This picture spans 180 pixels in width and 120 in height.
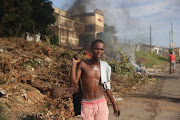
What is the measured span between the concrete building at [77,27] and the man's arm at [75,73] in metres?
22.6

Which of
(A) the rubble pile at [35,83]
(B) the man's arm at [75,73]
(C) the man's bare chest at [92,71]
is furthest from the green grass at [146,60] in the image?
(B) the man's arm at [75,73]

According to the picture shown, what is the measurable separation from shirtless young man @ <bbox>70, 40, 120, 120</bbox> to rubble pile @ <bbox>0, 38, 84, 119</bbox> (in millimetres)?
174

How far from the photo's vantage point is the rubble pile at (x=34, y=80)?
14.2 feet

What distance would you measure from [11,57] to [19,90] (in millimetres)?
1844

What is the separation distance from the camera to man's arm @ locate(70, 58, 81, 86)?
2373 millimetres

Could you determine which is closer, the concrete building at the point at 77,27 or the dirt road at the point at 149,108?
the dirt road at the point at 149,108

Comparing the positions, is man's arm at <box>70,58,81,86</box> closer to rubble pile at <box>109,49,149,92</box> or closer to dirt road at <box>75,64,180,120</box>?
dirt road at <box>75,64,180,120</box>

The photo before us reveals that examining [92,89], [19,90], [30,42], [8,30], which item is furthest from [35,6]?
[92,89]

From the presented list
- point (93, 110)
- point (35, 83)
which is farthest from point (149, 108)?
point (93, 110)

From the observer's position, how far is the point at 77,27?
29406mm

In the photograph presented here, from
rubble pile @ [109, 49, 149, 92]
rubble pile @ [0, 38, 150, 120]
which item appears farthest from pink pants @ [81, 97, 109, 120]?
rubble pile @ [109, 49, 149, 92]

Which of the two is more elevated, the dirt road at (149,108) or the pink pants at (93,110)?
the pink pants at (93,110)

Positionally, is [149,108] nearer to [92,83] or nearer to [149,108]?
[149,108]

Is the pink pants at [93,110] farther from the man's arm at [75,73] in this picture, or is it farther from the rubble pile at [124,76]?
the rubble pile at [124,76]
